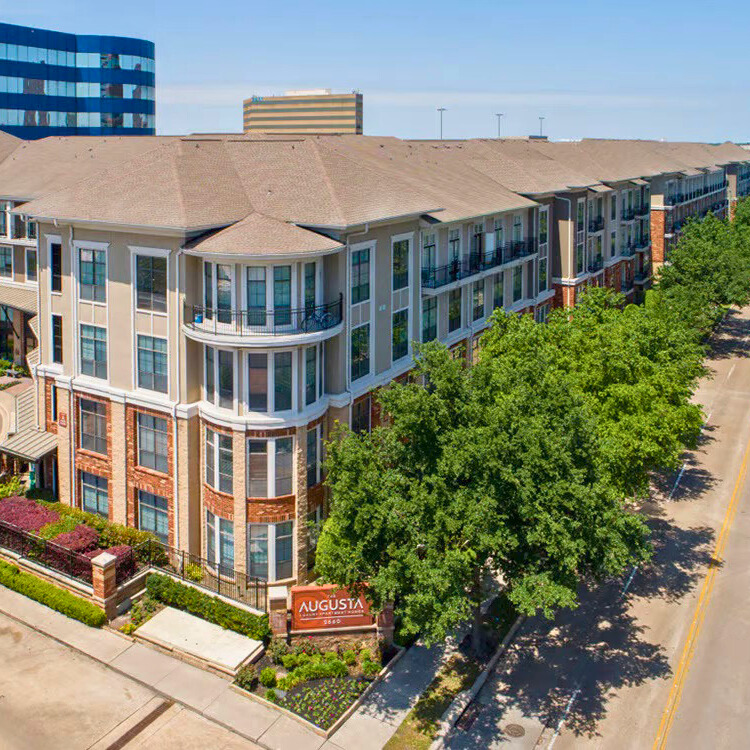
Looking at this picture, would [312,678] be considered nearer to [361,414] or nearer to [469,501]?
[469,501]

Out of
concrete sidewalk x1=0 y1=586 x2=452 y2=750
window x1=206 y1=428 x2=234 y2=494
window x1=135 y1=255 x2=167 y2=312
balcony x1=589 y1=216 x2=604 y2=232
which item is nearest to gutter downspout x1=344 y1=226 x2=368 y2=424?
window x1=206 y1=428 x2=234 y2=494

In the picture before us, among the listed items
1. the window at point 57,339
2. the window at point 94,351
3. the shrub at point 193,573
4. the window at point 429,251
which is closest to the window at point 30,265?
the window at point 57,339

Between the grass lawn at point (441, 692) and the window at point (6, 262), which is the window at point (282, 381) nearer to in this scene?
the grass lawn at point (441, 692)

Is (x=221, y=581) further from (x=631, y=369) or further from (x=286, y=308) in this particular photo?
(x=631, y=369)

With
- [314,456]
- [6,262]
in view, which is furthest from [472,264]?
[6,262]

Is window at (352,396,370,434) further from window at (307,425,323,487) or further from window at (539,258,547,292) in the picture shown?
window at (539,258,547,292)
